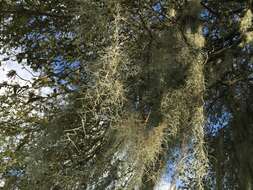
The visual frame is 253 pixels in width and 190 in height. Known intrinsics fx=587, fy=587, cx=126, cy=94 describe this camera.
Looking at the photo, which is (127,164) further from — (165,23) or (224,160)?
(224,160)

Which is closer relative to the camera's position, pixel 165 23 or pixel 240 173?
pixel 165 23

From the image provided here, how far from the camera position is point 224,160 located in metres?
3.35

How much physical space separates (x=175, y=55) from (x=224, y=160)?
98cm

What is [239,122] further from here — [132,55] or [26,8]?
[26,8]

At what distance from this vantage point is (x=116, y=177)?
2.59 metres

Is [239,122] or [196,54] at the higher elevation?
[196,54]

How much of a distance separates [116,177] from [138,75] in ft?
1.52

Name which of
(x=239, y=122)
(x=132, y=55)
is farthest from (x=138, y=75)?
(x=239, y=122)

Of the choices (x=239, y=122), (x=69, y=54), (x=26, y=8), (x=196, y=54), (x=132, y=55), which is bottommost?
(x=239, y=122)

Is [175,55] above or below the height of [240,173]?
above

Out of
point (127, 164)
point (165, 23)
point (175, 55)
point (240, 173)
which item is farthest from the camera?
point (240, 173)

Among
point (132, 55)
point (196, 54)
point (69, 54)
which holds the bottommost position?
point (196, 54)

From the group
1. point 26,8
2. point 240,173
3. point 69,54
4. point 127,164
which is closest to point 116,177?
point 127,164

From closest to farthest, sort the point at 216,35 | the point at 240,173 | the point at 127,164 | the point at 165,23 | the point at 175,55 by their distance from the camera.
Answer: the point at 127,164, the point at 175,55, the point at 165,23, the point at 240,173, the point at 216,35
